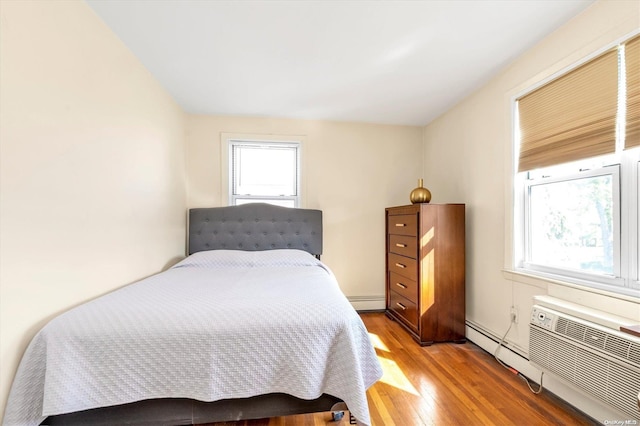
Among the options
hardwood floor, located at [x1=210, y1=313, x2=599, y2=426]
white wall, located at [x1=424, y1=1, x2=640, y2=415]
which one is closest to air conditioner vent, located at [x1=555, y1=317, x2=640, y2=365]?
white wall, located at [x1=424, y1=1, x2=640, y2=415]

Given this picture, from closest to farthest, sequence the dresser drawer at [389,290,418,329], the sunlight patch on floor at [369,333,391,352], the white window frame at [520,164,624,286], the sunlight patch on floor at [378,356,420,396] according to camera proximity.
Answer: the white window frame at [520,164,624,286] → the sunlight patch on floor at [378,356,420,396] → the sunlight patch on floor at [369,333,391,352] → the dresser drawer at [389,290,418,329]

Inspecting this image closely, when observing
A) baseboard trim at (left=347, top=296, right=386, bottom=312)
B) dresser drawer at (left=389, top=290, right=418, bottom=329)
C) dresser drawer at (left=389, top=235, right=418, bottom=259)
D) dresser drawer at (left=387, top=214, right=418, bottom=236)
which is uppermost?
dresser drawer at (left=387, top=214, right=418, bottom=236)

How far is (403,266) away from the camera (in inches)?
104

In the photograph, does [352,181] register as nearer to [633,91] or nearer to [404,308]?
[404,308]

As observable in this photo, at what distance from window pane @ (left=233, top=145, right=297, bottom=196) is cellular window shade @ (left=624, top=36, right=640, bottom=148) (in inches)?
103

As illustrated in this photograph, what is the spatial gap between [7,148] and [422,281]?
8.69 feet

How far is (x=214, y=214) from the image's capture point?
2.87 meters

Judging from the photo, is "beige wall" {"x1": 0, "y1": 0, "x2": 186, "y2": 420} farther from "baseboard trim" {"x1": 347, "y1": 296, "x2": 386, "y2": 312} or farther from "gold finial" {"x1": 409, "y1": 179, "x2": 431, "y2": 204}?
"gold finial" {"x1": 409, "y1": 179, "x2": 431, "y2": 204}

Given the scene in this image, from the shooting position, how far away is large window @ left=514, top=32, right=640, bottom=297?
51.7 inches

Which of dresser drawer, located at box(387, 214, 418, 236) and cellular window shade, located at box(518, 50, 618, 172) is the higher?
cellular window shade, located at box(518, 50, 618, 172)

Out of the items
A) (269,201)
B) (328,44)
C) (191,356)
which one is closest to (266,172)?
(269,201)

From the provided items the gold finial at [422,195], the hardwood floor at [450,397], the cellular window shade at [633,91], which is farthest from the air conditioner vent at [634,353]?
the gold finial at [422,195]

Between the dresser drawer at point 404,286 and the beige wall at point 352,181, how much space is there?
0.96 feet

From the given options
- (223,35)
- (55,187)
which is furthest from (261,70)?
(55,187)
